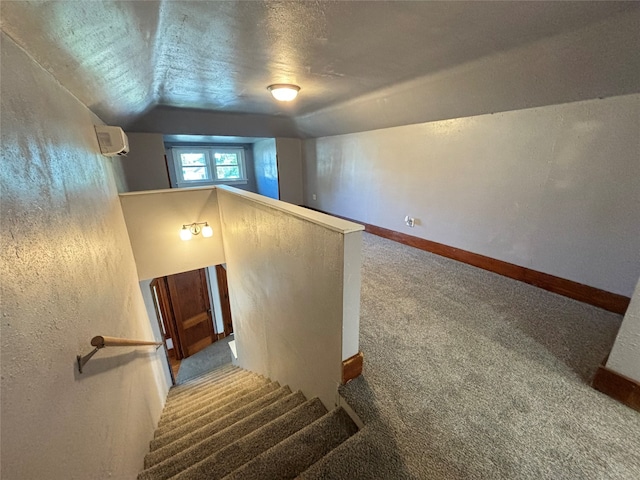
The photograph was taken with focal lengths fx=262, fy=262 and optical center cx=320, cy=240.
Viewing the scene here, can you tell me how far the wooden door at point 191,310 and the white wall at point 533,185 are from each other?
13.3ft

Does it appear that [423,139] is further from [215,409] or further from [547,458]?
[215,409]

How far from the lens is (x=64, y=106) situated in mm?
1438

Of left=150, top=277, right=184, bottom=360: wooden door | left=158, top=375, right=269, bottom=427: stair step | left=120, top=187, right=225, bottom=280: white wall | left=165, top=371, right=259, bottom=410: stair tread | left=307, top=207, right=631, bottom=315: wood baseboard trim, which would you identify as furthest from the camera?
left=150, top=277, right=184, bottom=360: wooden door

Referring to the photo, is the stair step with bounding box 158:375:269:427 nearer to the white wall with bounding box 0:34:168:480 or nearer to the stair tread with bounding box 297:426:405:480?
the white wall with bounding box 0:34:168:480

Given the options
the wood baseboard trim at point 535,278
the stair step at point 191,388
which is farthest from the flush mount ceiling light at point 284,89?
the stair step at point 191,388

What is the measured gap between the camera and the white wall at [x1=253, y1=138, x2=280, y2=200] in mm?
5825

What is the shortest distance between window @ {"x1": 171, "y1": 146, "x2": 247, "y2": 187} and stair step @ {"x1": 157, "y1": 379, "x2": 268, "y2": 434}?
5.75 metres

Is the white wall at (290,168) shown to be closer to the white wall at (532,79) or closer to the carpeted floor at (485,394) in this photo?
the white wall at (532,79)

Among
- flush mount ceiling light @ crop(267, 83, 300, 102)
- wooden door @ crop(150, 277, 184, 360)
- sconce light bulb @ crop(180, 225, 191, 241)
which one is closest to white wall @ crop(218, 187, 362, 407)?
sconce light bulb @ crop(180, 225, 191, 241)

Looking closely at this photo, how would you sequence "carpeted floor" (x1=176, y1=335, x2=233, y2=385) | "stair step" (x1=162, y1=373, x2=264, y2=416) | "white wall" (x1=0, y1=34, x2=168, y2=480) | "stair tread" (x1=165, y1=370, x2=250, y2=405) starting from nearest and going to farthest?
"white wall" (x1=0, y1=34, x2=168, y2=480) < "stair step" (x1=162, y1=373, x2=264, y2=416) < "stair tread" (x1=165, y1=370, x2=250, y2=405) < "carpeted floor" (x1=176, y1=335, x2=233, y2=385)

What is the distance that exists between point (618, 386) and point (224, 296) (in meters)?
5.68

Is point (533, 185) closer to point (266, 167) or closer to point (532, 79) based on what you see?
point (532, 79)

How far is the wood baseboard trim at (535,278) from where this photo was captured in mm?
2068

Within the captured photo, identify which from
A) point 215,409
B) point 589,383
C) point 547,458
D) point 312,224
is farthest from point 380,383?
point 215,409
